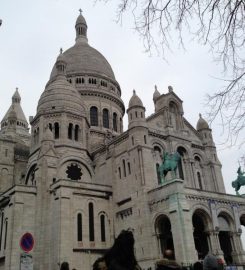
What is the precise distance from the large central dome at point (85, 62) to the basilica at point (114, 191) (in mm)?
8250

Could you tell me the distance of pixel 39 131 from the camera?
41.9 m

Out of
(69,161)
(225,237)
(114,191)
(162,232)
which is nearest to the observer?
(162,232)

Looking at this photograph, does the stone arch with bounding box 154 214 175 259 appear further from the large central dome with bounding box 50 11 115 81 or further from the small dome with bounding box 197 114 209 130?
the large central dome with bounding box 50 11 115 81

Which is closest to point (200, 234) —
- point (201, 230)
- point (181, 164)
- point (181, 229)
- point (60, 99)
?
point (201, 230)

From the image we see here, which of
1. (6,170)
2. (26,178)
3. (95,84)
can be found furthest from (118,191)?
(95,84)

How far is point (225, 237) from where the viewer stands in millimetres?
34938

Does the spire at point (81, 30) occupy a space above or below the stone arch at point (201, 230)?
above

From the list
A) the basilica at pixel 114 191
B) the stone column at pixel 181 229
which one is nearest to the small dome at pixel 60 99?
the basilica at pixel 114 191

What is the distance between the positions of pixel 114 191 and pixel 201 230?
32.8 feet

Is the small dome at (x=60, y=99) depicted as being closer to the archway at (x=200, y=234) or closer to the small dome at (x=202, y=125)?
the small dome at (x=202, y=125)

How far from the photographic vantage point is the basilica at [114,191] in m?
31.6

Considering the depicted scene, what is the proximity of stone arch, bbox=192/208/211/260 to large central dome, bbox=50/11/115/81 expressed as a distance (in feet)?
101

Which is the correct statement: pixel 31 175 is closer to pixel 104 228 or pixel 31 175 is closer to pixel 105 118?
pixel 104 228

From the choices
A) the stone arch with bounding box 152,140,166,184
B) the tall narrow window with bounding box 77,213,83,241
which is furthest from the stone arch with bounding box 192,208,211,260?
the tall narrow window with bounding box 77,213,83,241
